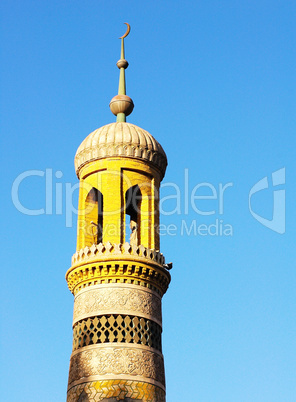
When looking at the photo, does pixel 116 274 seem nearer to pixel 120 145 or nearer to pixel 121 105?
pixel 120 145

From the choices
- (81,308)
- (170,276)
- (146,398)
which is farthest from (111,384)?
(170,276)

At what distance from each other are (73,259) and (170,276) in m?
2.76

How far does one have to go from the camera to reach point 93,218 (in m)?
24.1

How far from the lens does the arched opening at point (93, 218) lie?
2355 centimetres

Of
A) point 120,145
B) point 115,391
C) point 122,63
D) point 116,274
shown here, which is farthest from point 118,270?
point 122,63

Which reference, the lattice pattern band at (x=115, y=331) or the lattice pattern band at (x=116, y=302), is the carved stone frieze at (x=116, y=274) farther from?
the lattice pattern band at (x=115, y=331)

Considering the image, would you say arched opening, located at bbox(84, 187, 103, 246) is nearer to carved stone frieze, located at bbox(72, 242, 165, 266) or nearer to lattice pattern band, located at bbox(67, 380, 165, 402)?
carved stone frieze, located at bbox(72, 242, 165, 266)

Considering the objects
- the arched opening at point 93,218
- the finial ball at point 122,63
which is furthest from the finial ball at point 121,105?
the arched opening at point 93,218

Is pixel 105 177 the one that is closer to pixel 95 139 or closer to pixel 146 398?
pixel 95 139

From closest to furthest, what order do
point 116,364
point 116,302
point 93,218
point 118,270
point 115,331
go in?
point 116,364
point 115,331
point 116,302
point 118,270
point 93,218

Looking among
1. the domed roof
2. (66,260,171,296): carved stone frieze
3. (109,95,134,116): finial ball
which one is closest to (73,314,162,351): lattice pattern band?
(66,260,171,296): carved stone frieze

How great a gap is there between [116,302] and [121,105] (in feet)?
22.1

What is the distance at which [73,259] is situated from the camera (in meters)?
22.9

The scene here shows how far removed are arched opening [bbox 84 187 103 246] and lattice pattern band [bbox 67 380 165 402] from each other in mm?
4411
